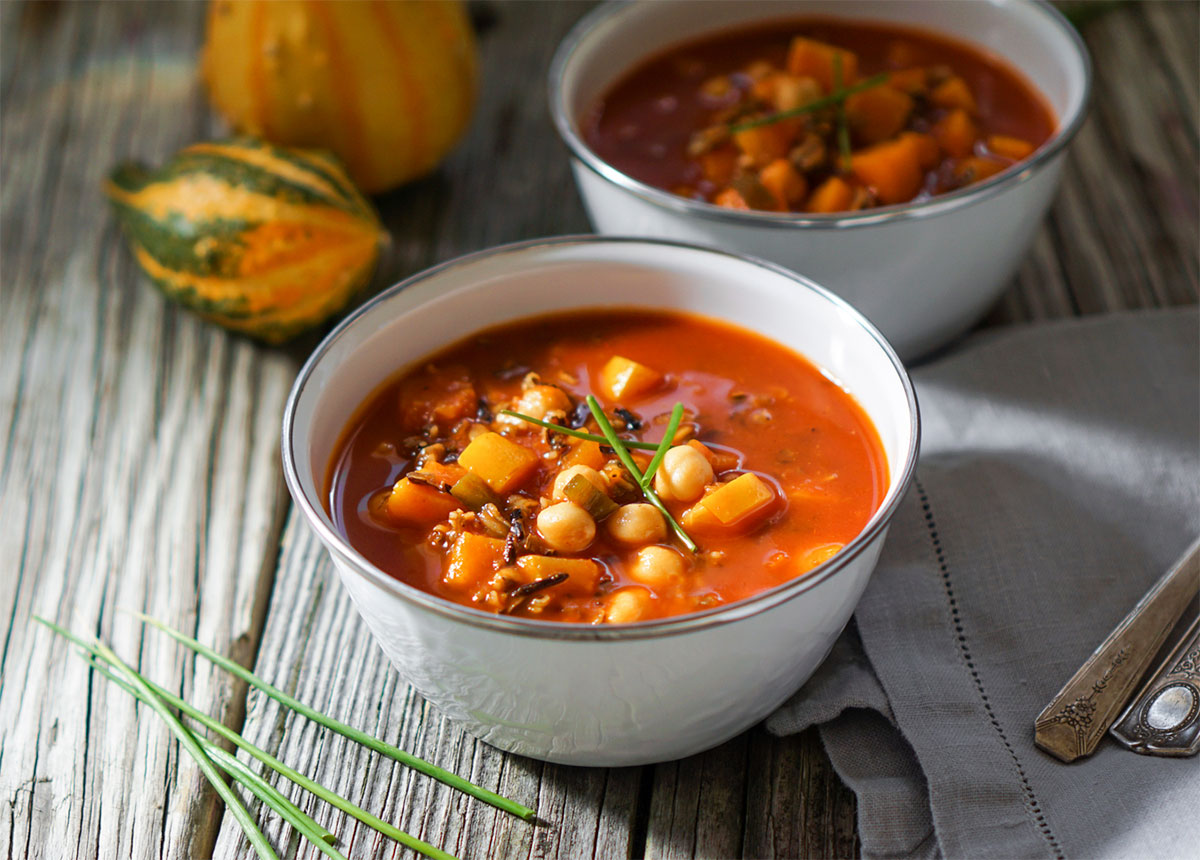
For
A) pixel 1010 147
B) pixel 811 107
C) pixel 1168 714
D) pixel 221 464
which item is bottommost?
pixel 221 464

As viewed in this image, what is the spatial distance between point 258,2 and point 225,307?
72cm

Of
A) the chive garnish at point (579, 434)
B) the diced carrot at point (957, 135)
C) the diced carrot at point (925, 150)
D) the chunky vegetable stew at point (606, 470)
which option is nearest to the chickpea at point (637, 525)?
the chunky vegetable stew at point (606, 470)

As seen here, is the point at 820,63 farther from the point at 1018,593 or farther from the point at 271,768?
the point at 271,768

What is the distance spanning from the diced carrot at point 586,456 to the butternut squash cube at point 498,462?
0.05 meters

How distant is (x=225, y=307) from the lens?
2529mm

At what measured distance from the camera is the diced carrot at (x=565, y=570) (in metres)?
1.68

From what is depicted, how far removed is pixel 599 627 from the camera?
144 centimetres

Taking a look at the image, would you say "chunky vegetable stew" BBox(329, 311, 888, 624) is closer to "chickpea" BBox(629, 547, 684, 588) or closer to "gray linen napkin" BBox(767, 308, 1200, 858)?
"chickpea" BBox(629, 547, 684, 588)

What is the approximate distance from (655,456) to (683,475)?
0.05m

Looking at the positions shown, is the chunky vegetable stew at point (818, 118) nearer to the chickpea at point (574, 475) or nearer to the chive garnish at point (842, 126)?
the chive garnish at point (842, 126)

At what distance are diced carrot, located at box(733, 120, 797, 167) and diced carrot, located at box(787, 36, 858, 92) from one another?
0.79 feet

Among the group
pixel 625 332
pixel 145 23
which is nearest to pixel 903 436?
pixel 625 332

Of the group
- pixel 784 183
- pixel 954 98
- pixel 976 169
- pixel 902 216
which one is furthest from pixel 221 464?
pixel 954 98

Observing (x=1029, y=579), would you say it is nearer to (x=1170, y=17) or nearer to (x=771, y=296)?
(x=771, y=296)
